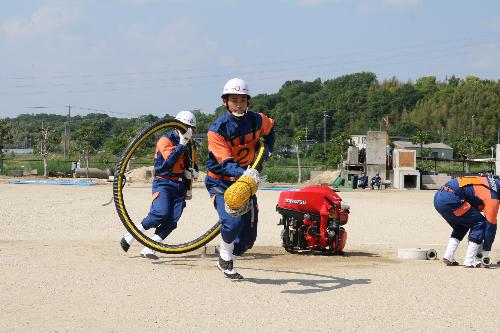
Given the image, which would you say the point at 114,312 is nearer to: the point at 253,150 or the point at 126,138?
the point at 253,150

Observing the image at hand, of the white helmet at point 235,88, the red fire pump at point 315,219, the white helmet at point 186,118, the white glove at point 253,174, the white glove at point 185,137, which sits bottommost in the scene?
the red fire pump at point 315,219

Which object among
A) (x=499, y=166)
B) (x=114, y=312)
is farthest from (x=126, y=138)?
(x=114, y=312)

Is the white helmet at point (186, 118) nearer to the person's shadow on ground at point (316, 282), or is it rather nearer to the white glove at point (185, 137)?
the white glove at point (185, 137)

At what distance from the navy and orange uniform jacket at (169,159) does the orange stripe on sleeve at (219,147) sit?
2.22 m

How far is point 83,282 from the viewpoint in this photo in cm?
841

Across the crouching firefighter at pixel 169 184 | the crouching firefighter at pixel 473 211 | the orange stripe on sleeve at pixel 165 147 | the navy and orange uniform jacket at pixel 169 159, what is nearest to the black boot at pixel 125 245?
the crouching firefighter at pixel 169 184

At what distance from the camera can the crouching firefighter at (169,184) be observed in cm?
1107

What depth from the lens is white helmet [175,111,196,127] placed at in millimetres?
11523

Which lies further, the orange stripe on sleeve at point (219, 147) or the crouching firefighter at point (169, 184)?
the crouching firefighter at point (169, 184)

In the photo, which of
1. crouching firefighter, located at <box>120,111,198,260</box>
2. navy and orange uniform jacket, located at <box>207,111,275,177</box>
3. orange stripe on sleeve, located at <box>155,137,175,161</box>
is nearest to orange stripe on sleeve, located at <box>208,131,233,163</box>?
navy and orange uniform jacket, located at <box>207,111,275,177</box>

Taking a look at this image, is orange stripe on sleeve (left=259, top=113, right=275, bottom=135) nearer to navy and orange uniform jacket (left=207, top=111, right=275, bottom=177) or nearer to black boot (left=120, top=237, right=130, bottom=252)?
navy and orange uniform jacket (left=207, top=111, right=275, bottom=177)

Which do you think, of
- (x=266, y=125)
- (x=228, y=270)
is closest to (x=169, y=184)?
(x=266, y=125)

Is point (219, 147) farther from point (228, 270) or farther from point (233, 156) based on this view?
point (228, 270)

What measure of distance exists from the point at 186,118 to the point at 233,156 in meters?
2.68
